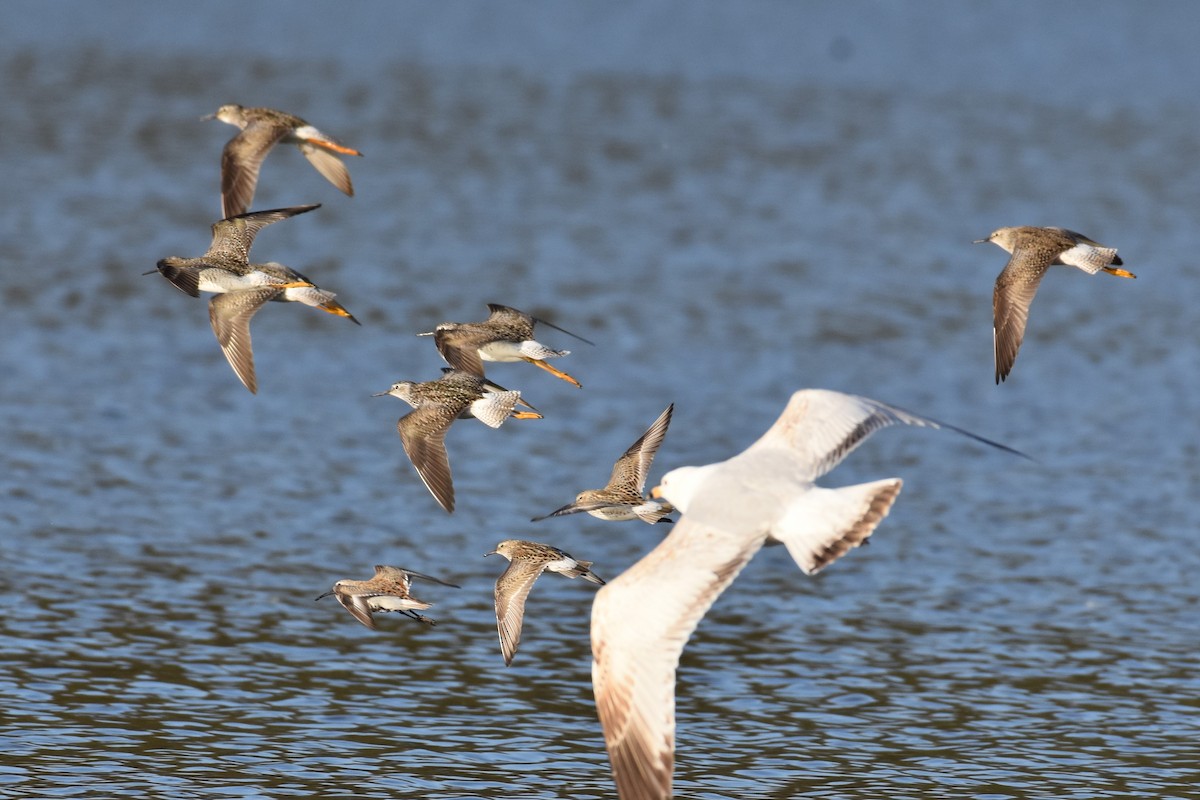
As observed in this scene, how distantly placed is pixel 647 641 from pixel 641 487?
2.33 m

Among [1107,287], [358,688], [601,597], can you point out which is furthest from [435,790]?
[1107,287]

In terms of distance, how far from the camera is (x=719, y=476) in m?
9.72

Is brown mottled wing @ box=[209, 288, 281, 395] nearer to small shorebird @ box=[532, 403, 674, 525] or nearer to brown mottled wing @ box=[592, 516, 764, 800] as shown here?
small shorebird @ box=[532, 403, 674, 525]

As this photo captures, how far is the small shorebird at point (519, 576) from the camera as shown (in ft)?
36.1

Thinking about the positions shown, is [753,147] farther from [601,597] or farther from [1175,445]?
[601,597]

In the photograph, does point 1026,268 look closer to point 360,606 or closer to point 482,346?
point 482,346

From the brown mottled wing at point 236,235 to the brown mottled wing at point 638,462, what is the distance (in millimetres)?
2407

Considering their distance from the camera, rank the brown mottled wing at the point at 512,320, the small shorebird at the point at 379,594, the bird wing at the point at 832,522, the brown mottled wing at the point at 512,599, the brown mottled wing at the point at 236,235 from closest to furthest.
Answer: the bird wing at the point at 832,522, the brown mottled wing at the point at 512,599, the small shorebird at the point at 379,594, the brown mottled wing at the point at 236,235, the brown mottled wing at the point at 512,320

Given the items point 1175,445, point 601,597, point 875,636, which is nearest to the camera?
point 601,597

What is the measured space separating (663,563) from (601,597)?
33 cm

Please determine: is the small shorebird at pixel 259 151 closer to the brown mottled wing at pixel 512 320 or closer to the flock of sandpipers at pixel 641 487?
the flock of sandpipers at pixel 641 487

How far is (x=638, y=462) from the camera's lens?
1141cm

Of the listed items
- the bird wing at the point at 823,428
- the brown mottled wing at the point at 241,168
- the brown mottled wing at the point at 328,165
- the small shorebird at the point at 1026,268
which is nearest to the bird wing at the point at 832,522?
the bird wing at the point at 823,428

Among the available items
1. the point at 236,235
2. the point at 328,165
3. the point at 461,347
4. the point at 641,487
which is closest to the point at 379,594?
the point at 461,347
